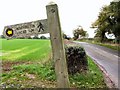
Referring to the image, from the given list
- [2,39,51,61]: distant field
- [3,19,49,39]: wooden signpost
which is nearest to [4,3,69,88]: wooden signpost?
[3,19,49,39]: wooden signpost

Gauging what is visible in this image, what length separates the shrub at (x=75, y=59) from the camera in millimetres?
12477

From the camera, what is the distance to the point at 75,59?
1265 cm

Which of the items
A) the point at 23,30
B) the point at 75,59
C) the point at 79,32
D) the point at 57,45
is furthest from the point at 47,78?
the point at 79,32

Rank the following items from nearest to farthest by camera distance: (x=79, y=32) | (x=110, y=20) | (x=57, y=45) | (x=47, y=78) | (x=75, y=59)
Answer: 1. (x=57, y=45)
2. (x=47, y=78)
3. (x=75, y=59)
4. (x=110, y=20)
5. (x=79, y=32)

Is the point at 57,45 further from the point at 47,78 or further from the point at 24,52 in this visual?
the point at 24,52

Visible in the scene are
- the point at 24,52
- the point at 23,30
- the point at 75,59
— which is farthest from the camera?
the point at 24,52

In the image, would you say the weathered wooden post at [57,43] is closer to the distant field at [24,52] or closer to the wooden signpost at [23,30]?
the wooden signpost at [23,30]

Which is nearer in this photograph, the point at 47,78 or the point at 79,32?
the point at 47,78

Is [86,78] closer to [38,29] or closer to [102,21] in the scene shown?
[38,29]

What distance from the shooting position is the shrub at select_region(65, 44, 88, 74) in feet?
40.9

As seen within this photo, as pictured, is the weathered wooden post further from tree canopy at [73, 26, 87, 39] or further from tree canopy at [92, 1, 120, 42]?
tree canopy at [73, 26, 87, 39]

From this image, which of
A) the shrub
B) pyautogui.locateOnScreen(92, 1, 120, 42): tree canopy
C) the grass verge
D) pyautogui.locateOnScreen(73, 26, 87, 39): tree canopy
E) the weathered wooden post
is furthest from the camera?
pyautogui.locateOnScreen(73, 26, 87, 39): tree canopy

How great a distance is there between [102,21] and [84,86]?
41222 mm

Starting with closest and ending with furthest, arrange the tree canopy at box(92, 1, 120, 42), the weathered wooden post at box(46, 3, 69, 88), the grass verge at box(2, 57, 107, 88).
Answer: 1. the weathered wooden post at box(46, 3, 69, 88)
2. the grass verge at box(2, 57, 107, 88)
3. the tree canopy at box(92, 1, 120, 42)
